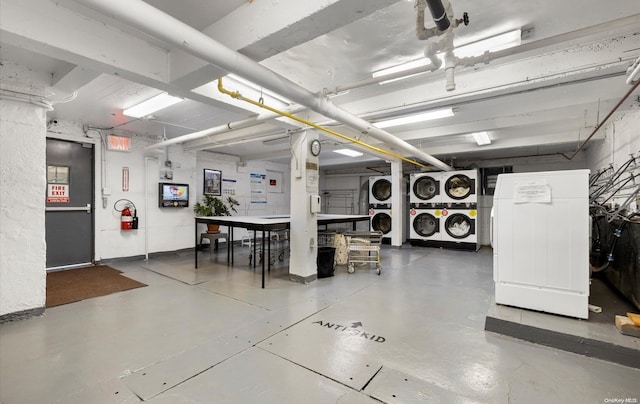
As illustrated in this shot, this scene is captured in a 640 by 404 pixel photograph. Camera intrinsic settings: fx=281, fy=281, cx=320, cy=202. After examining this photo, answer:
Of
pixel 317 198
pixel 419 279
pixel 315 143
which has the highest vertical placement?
pixel 315 143

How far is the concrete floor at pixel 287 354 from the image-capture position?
1896mm

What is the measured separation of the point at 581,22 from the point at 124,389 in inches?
171

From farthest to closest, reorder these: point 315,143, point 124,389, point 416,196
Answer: point 416,196
point 315,143
point 124,389

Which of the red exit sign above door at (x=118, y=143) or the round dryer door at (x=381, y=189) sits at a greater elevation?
the red exit sign above door at (x=118, y=143)

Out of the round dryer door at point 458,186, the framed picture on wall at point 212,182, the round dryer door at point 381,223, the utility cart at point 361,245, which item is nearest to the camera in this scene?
the utility cart at point 361,245

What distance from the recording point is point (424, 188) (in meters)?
8.32

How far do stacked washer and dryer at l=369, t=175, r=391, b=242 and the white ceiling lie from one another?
4.49 metres

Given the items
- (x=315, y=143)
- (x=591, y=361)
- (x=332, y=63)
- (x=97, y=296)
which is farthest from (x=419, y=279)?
(x=97, y=296)

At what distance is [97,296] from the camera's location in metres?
3.79

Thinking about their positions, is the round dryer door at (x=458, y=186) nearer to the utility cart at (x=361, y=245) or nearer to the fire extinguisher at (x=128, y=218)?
the utility cart at (x=361, y=245)

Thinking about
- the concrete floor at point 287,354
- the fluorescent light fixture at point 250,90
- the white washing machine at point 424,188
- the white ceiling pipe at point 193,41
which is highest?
the fluorescent light fixture at point 250,90

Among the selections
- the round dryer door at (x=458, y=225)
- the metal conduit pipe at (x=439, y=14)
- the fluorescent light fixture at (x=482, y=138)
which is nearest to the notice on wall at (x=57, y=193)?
the metal conduit pipe at (x=439, y=14)

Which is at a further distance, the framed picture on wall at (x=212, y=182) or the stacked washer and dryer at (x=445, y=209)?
the framed picture on wall at (x=212, y=182)

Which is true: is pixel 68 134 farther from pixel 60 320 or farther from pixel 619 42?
pixel 619 42
